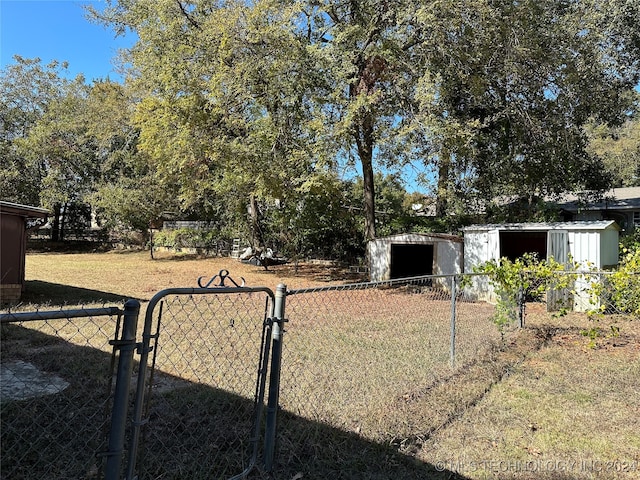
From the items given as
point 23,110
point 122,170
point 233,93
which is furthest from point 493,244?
point 23,110

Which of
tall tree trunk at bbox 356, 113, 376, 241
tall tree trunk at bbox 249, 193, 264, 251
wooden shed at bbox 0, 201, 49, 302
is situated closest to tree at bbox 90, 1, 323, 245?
tall tree trunk at bbox 356, 113, 376, 241

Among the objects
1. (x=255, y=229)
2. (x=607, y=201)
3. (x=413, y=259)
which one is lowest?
(x=413, y=259)

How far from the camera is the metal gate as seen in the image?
6.48 feet

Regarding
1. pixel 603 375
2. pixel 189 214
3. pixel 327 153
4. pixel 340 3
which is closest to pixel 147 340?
pixel 603 375

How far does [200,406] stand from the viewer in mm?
3311

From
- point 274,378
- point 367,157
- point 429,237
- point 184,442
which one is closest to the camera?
point 274,378

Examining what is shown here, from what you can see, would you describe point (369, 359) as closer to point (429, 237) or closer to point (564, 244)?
point (564, 244)

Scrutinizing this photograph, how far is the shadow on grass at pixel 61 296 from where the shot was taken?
816cm

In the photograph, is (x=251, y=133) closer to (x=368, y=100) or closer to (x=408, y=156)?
(x=368, y=100)

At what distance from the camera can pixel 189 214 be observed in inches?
A: 1001

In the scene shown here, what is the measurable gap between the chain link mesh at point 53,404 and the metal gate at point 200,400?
0.24 meters

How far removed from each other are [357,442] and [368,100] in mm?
8560

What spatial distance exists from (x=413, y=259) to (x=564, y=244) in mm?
5627

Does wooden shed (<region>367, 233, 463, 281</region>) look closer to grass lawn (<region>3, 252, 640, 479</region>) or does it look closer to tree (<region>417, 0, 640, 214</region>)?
tree (<region>417, 0, 640, 214</region>)
